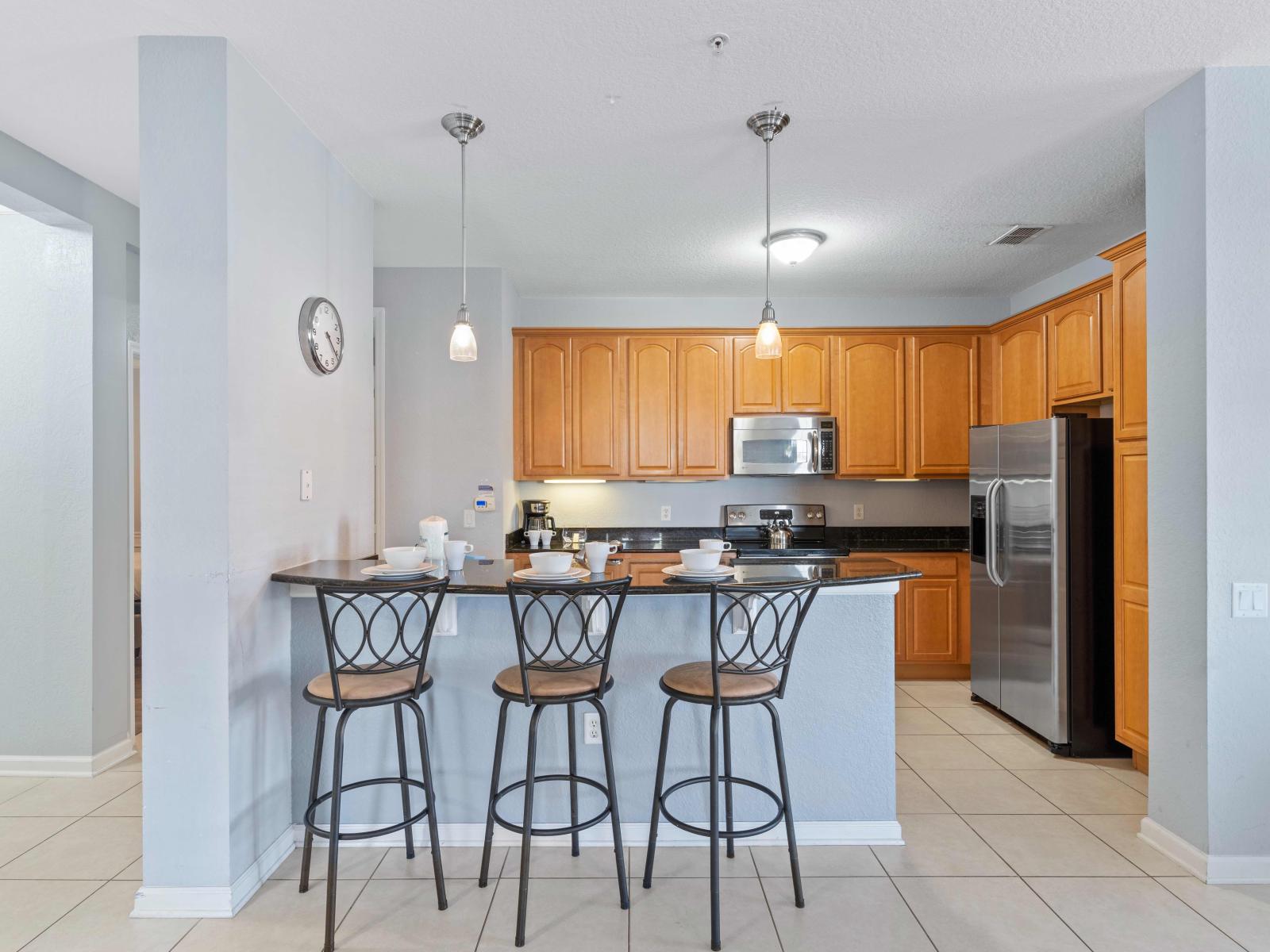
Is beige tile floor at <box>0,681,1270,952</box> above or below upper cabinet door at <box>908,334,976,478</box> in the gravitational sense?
below

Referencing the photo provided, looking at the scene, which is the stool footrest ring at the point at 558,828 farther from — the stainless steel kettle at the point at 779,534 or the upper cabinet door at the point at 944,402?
the upper cabinet door at the point at 944,402

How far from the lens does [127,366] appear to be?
3459mm

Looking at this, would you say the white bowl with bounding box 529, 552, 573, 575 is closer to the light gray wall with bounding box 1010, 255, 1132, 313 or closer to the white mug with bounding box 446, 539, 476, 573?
the white mug with bounding box 446, 539, 476, 573

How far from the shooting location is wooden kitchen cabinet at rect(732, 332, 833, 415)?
195 inches

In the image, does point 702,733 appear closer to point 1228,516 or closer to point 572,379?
point 1228,516

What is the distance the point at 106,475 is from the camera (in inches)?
130

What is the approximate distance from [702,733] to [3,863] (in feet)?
7.98

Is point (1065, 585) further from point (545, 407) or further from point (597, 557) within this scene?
point (545, 407)

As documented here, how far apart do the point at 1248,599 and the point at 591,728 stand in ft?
7.20

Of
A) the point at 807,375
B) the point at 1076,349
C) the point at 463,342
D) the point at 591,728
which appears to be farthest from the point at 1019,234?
the point at 591,728

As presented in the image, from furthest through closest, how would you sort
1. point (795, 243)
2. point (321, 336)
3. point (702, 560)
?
1. point (795, 243)
2. point (321, 336)
3. point (702, 560)

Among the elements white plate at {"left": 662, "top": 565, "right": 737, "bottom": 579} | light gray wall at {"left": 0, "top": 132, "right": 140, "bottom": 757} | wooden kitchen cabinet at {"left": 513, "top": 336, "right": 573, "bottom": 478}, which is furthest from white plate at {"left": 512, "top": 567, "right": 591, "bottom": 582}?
wooden kitchen cabinet at {"left": 513, "top": 336, "right": 573, "bottom": 478}

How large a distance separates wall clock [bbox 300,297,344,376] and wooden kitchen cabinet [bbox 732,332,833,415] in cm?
281

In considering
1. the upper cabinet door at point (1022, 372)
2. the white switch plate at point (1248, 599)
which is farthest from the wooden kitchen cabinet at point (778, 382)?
the white switch plate at point (1248, 599)
